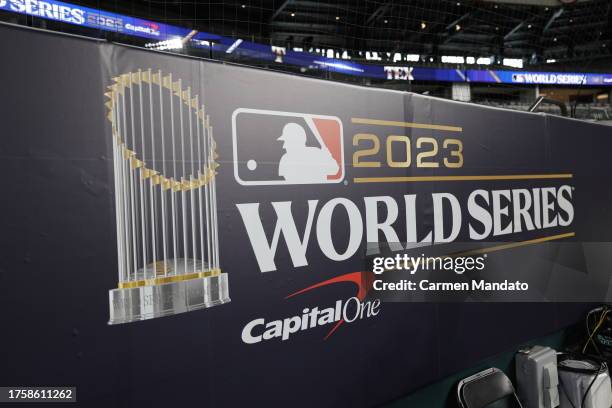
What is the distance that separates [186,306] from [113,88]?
0.71 meters

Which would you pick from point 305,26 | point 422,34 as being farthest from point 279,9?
point 422,34

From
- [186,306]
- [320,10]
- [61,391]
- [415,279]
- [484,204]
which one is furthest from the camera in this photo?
[320,10]

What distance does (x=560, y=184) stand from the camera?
9.84ft

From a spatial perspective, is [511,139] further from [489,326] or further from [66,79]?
[66,79]

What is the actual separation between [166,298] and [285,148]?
0.70 m

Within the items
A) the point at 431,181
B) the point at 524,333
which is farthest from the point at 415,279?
the point at 524,333

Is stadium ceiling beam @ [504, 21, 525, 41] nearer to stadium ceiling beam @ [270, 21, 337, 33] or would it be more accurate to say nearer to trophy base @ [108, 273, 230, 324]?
stadium ceiling beam @ [270, 21, 337, 33]

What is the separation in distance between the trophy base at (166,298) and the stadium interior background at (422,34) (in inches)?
31.4

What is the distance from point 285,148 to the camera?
5.64 ft

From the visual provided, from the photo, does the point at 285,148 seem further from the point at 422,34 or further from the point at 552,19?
the point at 552,19

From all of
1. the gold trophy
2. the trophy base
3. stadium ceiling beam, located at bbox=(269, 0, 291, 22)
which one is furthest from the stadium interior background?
the trophy base

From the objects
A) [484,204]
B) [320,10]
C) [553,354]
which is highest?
[320,10]

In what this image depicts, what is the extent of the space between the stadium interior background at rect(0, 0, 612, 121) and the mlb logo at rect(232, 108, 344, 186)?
0.28 meters

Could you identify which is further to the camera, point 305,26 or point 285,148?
point 305,26
